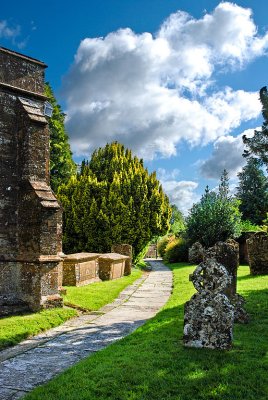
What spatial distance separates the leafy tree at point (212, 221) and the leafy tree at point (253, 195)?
52.5 feet

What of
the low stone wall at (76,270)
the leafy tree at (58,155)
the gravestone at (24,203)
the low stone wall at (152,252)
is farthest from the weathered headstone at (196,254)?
the low stone wall at (152,252)

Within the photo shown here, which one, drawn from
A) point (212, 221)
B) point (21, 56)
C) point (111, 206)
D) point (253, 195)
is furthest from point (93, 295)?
point (253, 195)

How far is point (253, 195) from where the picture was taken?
4416 cm

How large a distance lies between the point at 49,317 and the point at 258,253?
36.6ft

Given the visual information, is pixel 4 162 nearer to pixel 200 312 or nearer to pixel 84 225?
pixel 200 312

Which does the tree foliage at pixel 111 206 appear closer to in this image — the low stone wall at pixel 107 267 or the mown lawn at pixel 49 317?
the low stone wall at pixel 107 267

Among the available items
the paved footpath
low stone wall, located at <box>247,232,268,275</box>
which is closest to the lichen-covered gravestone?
the paved footpath

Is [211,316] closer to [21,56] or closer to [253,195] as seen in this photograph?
[21,56]

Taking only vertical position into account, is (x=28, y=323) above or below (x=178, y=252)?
below

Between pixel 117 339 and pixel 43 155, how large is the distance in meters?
5.23

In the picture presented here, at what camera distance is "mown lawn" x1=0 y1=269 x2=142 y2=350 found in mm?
7603

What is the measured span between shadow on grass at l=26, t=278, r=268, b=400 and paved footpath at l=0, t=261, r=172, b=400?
399mm

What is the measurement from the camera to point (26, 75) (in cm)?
1027

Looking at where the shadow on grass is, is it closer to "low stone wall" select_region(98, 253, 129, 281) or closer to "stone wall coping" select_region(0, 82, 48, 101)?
"stone wall coping" select_region(0, 82, 48, 101)
